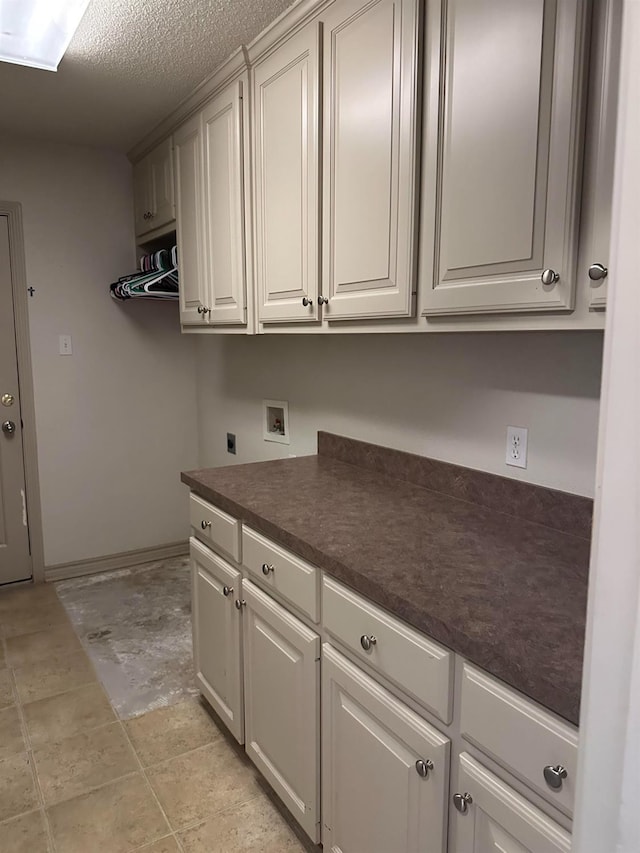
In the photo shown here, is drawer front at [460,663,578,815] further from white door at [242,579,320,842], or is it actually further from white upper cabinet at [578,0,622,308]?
white upper cabinet at [578,0,622,308]

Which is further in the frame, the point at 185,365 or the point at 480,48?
the point at 185,365

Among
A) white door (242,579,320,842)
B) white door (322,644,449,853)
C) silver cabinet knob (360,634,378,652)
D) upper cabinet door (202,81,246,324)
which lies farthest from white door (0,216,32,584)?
silver cabinet knob (360,634,378,652)

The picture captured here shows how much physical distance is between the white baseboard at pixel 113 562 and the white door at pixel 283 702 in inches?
77.6

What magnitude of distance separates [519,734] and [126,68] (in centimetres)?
249

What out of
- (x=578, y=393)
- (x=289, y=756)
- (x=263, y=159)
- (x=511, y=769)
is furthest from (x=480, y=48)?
(x=289, y=756)

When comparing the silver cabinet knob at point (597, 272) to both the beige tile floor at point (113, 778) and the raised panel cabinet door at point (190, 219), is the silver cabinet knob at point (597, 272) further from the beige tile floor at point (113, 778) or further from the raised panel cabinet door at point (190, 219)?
the raised panel cabinet door at point (190, 219)

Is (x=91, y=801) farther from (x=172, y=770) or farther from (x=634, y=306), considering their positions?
(x=634, y=306)

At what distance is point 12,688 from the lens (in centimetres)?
237

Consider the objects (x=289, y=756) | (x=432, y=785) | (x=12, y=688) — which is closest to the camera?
(x=432, y=785)

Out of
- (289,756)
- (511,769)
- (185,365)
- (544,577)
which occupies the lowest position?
(289,756)

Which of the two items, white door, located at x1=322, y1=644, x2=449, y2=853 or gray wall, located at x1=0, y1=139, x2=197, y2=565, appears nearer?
white door, located at x1=322, y1=644, x2=449, y2=853

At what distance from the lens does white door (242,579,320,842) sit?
4.88 ft

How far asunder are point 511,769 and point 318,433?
160 cm

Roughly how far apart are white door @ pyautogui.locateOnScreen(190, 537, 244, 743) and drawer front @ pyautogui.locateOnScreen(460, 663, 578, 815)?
95cm
